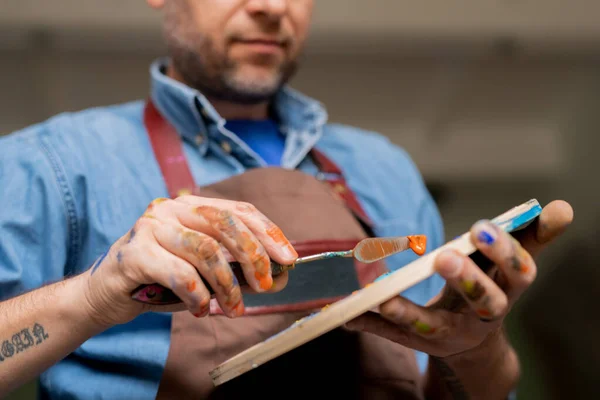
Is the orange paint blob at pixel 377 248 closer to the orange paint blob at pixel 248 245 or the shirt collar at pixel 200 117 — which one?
the orange paint blob at pixel 248 245

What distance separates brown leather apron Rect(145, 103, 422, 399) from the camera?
564mm

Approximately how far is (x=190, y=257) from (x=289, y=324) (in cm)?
20

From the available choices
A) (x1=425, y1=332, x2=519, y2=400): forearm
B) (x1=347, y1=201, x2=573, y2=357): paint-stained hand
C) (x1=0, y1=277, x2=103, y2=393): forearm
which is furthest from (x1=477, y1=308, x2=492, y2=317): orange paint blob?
(x1=0, y1=277, x2=103, y2=393): forearm

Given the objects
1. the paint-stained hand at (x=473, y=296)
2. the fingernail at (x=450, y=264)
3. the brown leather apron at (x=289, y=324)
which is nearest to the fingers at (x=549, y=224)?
the paint-stained hand at (x=473, y=296)

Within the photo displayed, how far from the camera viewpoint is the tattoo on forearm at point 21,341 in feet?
1.59

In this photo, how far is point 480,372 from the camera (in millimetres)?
555

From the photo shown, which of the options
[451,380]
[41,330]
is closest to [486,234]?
[451,380]

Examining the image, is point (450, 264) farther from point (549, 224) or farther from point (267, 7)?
point (267, 7)

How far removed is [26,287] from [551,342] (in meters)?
1.18

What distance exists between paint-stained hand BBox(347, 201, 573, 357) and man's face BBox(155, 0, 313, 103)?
408mm

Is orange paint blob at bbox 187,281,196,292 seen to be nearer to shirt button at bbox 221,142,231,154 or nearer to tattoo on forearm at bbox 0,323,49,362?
tattoo on forearm at bbox 0,323,49,362

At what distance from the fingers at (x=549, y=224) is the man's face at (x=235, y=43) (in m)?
0.43

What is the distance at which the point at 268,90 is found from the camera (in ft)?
2.59

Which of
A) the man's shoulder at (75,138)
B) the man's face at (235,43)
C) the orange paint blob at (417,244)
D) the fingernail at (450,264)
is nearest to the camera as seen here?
the fingernail at (450,264)
